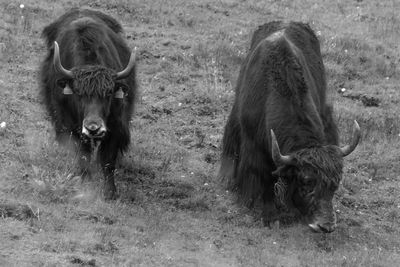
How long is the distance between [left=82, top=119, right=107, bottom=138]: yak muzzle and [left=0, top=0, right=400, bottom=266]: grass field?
45cm

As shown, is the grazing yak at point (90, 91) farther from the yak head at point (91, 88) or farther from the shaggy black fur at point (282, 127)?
the shaggy black fur at point (282, 127)

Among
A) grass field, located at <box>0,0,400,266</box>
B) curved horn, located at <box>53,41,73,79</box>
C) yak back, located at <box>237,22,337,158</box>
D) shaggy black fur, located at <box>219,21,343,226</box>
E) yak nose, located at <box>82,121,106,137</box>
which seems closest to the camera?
grass field, located at <box>0,0,400,266</box>

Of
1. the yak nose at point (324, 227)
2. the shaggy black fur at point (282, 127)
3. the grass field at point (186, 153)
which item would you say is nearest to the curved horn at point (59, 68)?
the grass field at point (186, 153)

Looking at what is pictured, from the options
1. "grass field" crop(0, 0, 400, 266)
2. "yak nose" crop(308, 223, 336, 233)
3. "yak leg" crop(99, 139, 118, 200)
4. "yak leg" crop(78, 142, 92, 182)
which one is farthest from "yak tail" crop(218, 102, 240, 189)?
"yak nose" crop(308, 223, 336, 233)

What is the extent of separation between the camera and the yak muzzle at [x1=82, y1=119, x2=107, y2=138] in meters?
7.09

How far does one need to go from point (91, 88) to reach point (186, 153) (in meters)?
2.14

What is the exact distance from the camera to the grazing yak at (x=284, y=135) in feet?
22.2

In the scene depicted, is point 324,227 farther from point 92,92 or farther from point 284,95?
point 92,92

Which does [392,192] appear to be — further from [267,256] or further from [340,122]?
[267,256]

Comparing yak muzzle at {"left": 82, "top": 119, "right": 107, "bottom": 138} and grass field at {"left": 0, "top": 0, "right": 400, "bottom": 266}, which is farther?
yak muzzle at {"left": 82, "top": 119, "right": 107, "bottom": 138}

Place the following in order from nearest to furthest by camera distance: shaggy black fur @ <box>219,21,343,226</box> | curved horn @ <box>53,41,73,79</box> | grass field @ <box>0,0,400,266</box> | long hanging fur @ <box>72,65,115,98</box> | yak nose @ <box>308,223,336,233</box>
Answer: grass field @ <box>0,0,400,266</box>, yak nose @ <box>308,223,336,233</box>, shaggy black fur @ <box>219,21,343,226</box>, long hanging fur @ <box>72,65,115,98</box>, curved horn @ <box>53,41,73,79</box>

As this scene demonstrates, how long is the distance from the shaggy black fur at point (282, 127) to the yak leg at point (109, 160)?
124 cm

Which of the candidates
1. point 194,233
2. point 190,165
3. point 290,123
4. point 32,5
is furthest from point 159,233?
point 32,5

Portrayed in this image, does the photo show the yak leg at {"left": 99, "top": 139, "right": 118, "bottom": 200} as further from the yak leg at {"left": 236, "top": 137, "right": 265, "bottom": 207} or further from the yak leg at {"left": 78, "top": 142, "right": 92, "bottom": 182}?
the yak leg at {"left": 236, "top": 137, "right": 265, "bottom": 207}
